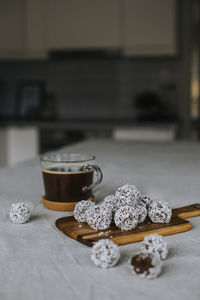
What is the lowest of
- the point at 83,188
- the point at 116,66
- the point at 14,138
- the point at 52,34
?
the point at 14,138

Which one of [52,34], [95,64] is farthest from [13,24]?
[95,64]

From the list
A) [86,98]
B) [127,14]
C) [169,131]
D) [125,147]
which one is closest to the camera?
[125,147]

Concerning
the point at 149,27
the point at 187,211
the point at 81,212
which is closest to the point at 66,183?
the point at 81,212

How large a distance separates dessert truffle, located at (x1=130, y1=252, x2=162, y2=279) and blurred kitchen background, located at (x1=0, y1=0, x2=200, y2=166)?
8.90 feet

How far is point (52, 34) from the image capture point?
3.60m

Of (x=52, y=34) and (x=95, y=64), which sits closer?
(x=52, y=34)

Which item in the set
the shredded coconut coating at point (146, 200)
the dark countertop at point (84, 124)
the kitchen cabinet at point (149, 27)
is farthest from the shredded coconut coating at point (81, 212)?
the kitchen cabinet at point (149, 27)

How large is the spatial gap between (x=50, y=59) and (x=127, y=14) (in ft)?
2.73

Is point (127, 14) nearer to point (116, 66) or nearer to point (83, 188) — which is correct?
point (116, 66)

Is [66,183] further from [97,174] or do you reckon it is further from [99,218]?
[99,218]

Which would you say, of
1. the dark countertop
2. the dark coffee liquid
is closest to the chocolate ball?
the dark coffee liquid

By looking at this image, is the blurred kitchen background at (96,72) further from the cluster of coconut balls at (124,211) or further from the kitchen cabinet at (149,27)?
the cluster of coconut balls at (124,211)

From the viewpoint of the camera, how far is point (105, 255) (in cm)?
52

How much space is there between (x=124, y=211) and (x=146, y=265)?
0.17 m
